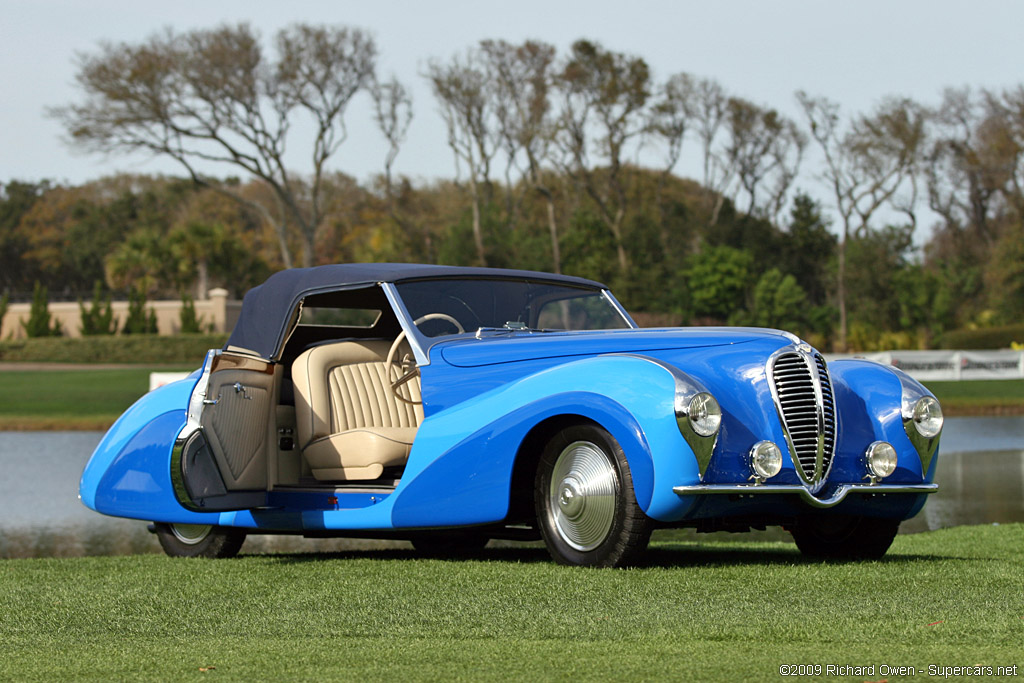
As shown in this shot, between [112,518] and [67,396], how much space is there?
23.8 metres

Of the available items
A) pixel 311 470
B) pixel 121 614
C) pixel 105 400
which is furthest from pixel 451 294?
pixel 105 400

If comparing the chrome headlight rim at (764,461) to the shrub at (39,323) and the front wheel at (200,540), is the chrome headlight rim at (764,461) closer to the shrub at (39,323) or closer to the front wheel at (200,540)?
the front wheel at (200,540)

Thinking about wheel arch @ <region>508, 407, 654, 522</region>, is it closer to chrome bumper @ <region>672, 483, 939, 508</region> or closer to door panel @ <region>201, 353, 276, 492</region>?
chrome bumper @ <region>672, 483, 939, 508</region>

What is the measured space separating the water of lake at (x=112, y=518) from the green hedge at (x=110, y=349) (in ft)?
94.5

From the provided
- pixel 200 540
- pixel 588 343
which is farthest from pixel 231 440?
pixel 588 343

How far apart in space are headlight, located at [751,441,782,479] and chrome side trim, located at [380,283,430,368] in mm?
2136

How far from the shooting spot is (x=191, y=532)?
8.20 metres

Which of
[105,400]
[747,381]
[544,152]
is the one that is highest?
[544,152]

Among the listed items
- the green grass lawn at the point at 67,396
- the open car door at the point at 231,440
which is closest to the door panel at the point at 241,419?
the open car door at the point at 231,440

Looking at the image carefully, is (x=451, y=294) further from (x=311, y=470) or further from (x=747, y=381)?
(x=747, y=381)

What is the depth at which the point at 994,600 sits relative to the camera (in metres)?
4.98

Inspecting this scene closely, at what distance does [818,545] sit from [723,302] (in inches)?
2340

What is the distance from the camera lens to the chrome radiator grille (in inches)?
233

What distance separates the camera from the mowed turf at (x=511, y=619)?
3.79 m
